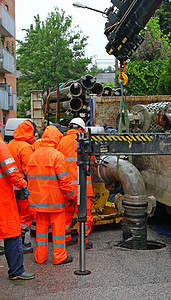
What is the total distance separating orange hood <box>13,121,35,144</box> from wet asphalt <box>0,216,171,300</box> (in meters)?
1.68

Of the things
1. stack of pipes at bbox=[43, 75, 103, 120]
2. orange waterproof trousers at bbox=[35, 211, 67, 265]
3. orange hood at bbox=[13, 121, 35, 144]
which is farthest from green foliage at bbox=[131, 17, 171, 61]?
orange waterproof trousers at bbox=[35, 211, 67, 265]

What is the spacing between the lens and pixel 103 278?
489 centimetres

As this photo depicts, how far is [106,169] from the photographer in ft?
21.9

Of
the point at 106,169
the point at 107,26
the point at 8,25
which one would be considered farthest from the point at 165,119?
the point at 8,25

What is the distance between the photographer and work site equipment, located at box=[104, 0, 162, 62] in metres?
6.17

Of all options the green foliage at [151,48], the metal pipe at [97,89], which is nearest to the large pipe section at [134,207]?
the metal pipe at [97,89]

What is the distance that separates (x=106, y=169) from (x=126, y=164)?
0.47 meters

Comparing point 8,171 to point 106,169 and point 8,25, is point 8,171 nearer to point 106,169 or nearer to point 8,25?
point 106,169

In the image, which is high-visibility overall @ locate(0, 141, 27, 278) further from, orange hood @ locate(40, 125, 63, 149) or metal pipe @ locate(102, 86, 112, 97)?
metal pipe @ locate(102, 86, 112, 97)

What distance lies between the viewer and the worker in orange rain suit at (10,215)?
4.81 meters

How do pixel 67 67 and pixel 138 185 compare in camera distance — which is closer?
pixel 138 185

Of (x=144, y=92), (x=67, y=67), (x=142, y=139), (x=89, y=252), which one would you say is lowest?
(x=89, y=252)

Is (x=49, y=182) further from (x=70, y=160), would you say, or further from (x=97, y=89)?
(x=97, y=89)

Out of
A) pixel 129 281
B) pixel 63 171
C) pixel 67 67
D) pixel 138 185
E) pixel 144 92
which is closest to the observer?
pixel 129 281
